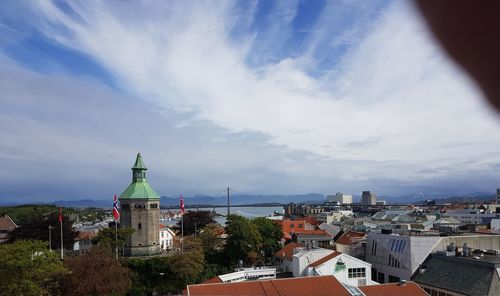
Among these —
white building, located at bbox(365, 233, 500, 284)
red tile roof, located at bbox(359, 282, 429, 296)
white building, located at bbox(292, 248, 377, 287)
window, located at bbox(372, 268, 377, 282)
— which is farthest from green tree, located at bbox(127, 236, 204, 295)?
red tile roof, located at bbox(359, 282, 429, 296)

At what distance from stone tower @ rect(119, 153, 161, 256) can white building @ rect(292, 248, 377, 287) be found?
47.5ft

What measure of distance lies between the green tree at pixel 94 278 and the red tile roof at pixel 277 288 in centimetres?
428

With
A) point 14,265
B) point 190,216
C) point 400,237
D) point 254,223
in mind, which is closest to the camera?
point 14,265

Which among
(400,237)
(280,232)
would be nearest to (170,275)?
(280,232)

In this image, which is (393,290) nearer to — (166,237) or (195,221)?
(166,237)

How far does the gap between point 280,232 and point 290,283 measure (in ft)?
59.3

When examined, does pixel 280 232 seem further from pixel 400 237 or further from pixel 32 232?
pixel 32 232

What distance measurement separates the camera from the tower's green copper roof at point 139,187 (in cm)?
3750

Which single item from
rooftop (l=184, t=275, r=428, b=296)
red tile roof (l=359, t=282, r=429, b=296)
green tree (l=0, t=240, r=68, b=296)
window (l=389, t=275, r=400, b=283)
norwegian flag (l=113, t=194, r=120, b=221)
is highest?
norwegian flag (l=113, t=194, r=120, b=221)

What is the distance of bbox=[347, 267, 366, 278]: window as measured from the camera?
25297mm

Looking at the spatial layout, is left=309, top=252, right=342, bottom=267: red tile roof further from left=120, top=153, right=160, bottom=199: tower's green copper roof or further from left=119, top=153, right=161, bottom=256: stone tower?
left=120, top=153, right=160, bottom=199: tower's green copper roof

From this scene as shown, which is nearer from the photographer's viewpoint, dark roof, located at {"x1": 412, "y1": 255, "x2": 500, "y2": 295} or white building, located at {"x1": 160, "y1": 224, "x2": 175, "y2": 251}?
dark roof, located at {"x1": 412, "y1": 255, "x2": 500, "y2": 295}

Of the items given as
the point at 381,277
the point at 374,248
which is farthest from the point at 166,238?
the point at 381,277

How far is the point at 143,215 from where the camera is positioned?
37062mm
